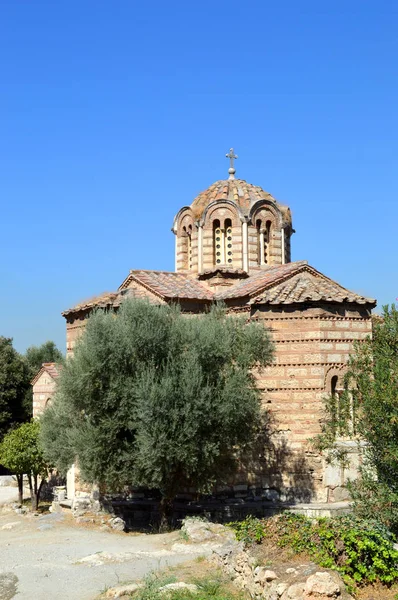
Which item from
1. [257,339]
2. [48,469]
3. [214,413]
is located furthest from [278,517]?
[48,469]

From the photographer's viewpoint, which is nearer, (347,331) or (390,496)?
(390,496)

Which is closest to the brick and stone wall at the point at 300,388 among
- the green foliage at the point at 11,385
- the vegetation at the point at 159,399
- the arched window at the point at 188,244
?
the vegetation at the point at 159,399

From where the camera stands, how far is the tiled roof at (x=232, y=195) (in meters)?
20.8

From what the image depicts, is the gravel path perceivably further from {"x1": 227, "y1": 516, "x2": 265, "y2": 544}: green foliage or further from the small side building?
the small side building

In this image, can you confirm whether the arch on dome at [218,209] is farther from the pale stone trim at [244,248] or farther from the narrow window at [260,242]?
the narrow window at [260,242]

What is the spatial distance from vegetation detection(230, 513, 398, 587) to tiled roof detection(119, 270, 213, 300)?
8.07 meters

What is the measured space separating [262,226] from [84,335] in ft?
26.5

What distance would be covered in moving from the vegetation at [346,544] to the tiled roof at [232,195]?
11595mm

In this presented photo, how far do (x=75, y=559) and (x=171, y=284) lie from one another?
27.5 feet

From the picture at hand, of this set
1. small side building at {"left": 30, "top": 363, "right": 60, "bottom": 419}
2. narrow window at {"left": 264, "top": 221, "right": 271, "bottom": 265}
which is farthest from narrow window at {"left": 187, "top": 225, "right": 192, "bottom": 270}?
small side building at {"left": 30, "top": 363, "right": 60, "bottom": 419}

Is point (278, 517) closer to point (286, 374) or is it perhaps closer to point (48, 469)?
point (286, 374)

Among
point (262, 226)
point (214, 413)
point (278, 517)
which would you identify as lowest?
point (278, 517)

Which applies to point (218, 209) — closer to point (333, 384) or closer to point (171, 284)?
point (171, 284)

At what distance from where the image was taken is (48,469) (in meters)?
20.7
